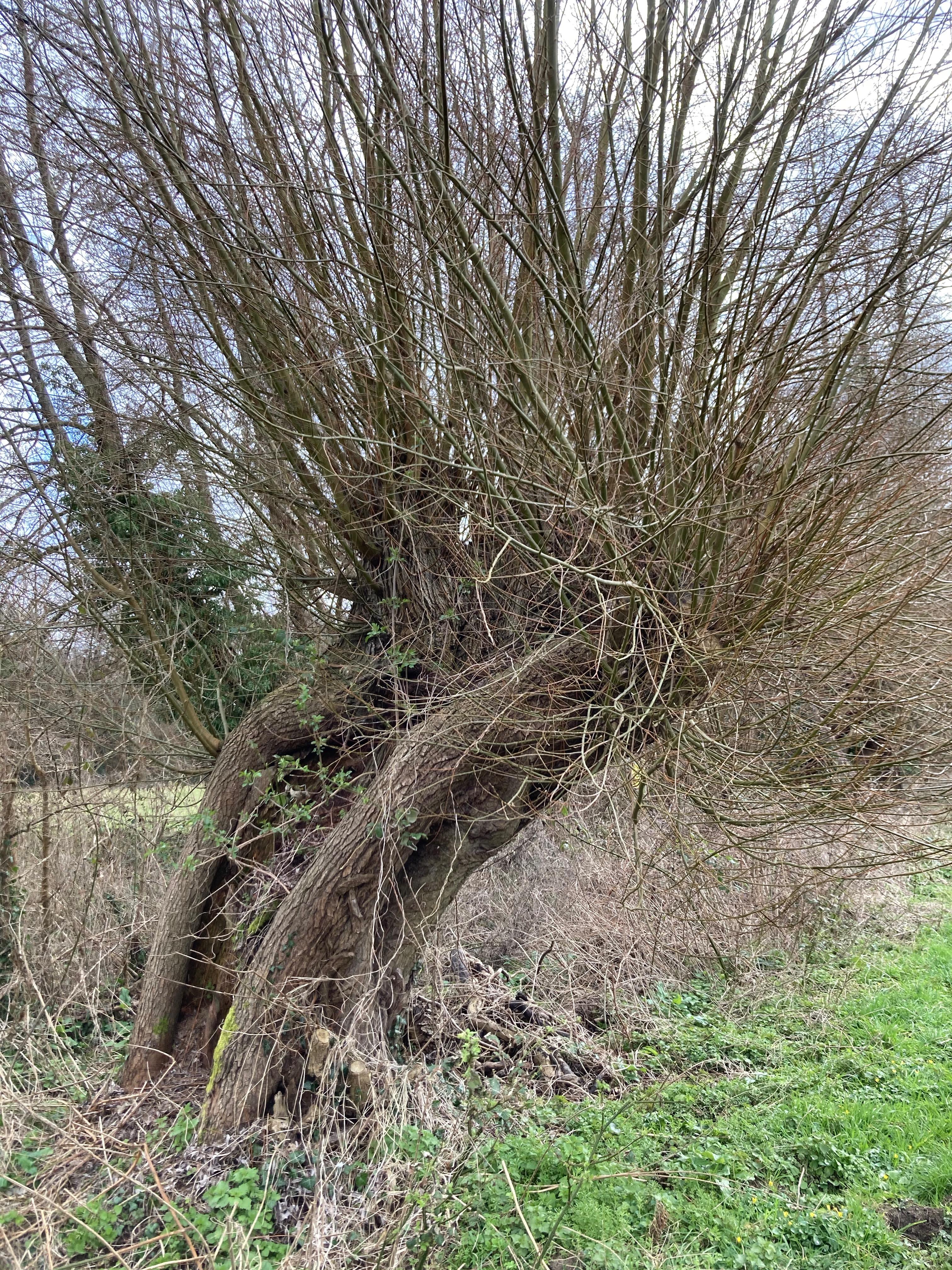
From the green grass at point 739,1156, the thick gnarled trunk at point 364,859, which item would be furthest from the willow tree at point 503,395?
the green grass at point 739,1156

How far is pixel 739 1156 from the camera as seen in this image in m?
3.88

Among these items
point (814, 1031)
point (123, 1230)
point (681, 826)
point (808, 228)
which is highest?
point (808, 228)

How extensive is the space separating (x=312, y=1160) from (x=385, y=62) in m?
5.68

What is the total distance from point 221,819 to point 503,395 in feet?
11.4

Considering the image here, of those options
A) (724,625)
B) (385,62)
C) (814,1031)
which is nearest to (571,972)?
(814,1031)

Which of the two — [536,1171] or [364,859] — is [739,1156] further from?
[364,859]

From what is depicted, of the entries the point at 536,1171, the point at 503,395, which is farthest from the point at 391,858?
the point at 503,395

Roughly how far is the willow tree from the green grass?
1.28 meters

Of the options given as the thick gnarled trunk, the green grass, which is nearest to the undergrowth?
the green grass

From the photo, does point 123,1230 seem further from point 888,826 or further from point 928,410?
point 928,410

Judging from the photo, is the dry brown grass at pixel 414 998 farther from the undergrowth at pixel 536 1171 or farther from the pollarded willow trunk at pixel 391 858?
the pollarded willow trunk at pixel 391 858

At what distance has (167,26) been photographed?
12.7ft

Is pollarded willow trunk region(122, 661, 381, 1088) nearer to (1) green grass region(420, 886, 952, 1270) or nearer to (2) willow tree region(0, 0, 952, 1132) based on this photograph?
(2) willow tree region(0, 0, 952, 1132)

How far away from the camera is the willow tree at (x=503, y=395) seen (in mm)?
3146
